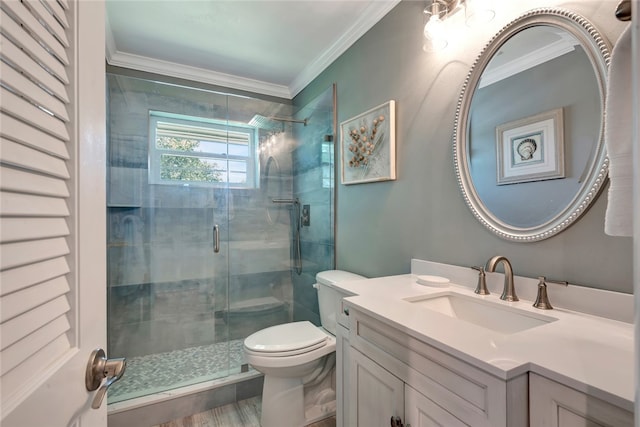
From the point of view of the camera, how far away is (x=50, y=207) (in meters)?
0.44

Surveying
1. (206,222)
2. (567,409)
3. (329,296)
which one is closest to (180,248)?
(206,222)

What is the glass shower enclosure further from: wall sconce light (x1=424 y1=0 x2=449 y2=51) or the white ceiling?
wall sconce light (x1=424 y1=0 x2=449 y2=51)

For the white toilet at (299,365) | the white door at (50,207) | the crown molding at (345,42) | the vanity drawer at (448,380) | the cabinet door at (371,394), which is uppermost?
the crown molding at (345,42)

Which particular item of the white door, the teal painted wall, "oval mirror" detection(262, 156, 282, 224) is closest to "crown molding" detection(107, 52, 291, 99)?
"oval mirror" detection(262, 156, 282, 224)

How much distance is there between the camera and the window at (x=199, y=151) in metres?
2.36

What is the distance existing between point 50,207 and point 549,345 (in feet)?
3.39

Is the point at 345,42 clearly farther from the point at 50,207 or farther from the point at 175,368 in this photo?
the point at 175,368

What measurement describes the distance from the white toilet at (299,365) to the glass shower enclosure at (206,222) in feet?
1.57

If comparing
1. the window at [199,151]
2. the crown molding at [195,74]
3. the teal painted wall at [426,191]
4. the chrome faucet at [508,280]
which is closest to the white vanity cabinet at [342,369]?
the teal painted wall at [426,191]

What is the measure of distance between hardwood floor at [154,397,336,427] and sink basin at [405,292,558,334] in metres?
1.17

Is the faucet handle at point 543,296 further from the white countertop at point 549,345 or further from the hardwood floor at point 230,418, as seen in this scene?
the hardwood floor at point 230,418

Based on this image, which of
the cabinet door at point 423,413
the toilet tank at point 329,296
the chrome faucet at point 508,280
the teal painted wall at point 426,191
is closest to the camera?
the cabinet door at point 423,413

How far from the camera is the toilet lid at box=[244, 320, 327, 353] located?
1604 mm

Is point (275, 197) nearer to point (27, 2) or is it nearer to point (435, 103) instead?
point (435, 103)
